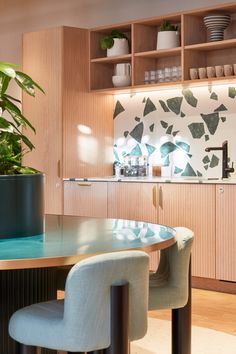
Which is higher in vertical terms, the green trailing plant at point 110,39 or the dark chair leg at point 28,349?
the green trailing plant at point 110,39

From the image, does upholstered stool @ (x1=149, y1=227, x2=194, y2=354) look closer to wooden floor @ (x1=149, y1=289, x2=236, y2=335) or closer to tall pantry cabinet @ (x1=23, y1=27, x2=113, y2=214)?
wooden floor @ (x1=149, y1=289, x2=236, y2=335)

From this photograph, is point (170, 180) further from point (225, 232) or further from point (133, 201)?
point (225, 232)

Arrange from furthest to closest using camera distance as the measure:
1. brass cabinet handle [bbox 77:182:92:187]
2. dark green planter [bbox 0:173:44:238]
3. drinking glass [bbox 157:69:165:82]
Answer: brass cabinet handle [bbox 77:182:92:187], drinking glass [bbox 157:69:165:82], dark green planter [bbox 0:173:44:238]

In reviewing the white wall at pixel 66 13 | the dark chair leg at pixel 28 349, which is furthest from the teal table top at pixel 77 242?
the white wall at pixel 66 13

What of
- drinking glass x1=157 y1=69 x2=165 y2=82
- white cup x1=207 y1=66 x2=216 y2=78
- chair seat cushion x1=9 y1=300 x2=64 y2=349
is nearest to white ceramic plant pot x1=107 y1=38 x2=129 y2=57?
drinking glass x1=157 y1=69 x2=165 y2=82

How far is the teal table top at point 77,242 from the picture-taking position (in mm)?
2207

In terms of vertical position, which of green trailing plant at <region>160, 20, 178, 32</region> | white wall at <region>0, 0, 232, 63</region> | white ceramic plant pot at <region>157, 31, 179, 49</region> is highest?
white wall at <region>0, 0, 232, 63</region>

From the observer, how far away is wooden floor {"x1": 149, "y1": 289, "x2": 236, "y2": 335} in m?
4.16

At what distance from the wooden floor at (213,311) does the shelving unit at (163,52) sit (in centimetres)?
171

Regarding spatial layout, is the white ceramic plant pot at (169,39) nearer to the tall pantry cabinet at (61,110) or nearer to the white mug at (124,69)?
the white mug at (124,69)

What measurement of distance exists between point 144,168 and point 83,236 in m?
3.44

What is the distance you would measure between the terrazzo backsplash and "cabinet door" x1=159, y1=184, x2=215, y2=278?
2.05 ft

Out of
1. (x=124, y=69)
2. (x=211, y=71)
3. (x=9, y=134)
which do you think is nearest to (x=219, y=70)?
(x=211, y=71)

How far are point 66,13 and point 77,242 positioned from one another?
4.62 meters
